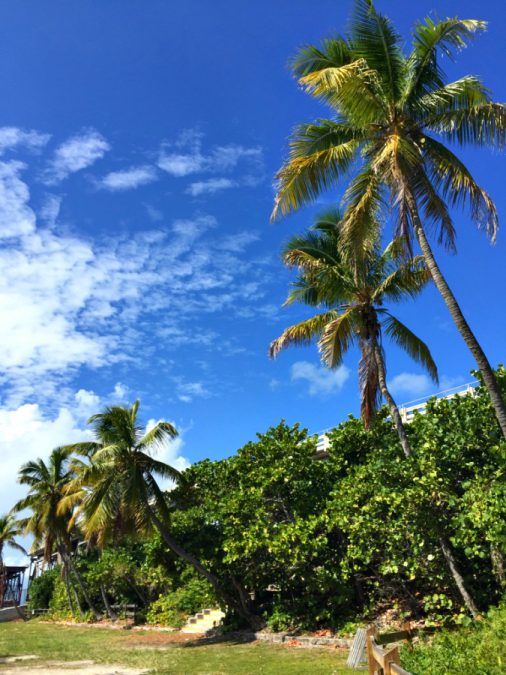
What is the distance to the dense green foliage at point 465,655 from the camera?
6430 mm

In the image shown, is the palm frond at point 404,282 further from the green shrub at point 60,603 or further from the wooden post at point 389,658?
the green shrub at point 60,603

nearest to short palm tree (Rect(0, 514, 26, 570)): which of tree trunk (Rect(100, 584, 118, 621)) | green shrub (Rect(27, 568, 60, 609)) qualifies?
green shrub (Rect(27, 568, 60, 609))

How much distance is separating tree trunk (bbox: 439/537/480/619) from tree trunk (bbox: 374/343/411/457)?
2.39 meters

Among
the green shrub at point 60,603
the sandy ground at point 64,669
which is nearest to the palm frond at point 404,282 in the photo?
the sandy ground at point 64,669

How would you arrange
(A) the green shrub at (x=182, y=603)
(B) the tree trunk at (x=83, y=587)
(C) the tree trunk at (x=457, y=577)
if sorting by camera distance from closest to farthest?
1. (C) the tree trunk at (x=457, y=577)
2. (A) the green shrub at (x=182, y=603)
3. (B) the tree trunk at (x=83, y=587)

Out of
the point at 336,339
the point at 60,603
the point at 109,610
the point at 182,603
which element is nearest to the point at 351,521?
the point at 336,339

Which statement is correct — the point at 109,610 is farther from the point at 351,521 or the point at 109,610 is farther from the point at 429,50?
the point at 429,50

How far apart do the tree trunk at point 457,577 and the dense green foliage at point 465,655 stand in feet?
15.2

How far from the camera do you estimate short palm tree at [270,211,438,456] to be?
15.5 m

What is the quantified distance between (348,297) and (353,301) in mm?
204

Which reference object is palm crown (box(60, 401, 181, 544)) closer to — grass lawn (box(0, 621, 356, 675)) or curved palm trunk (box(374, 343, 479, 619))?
grass lawn (box(0, 621, 356, 675))

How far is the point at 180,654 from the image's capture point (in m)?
16.9

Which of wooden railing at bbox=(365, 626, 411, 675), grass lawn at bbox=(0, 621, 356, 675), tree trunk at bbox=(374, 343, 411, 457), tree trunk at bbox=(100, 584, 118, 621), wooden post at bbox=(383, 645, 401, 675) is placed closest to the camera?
wooden railing at bbox=(365, 626, 411, 675)

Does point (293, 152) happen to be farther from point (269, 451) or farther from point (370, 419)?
point (269, 451)
